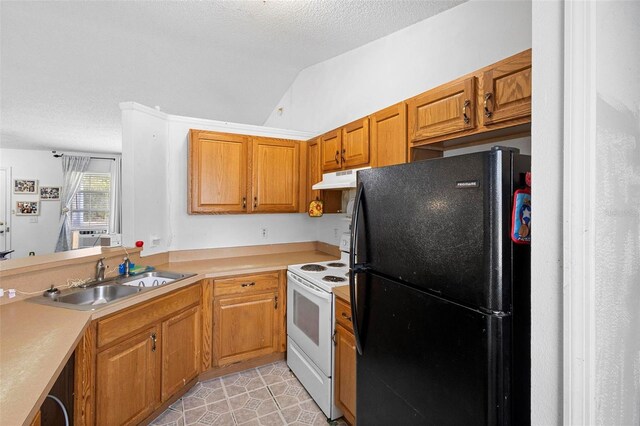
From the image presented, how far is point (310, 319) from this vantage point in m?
2.21

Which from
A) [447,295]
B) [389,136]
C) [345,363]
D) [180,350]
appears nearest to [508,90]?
[389,136]

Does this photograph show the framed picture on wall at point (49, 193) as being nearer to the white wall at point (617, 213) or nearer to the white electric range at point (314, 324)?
the white electric range at point (314, 324)

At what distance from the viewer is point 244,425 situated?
1.91 meters

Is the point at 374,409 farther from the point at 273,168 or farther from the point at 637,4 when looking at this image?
the point at 273,168

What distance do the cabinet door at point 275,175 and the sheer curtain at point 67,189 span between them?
551cm

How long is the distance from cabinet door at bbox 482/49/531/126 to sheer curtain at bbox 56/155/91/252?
751 centimetres

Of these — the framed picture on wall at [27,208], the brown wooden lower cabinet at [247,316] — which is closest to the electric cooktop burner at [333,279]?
the brown wooden lower cabinet at [247,316]

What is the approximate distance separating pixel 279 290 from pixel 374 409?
1439 mm

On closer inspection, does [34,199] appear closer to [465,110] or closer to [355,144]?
[355,144]

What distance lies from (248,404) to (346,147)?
6.60 ft

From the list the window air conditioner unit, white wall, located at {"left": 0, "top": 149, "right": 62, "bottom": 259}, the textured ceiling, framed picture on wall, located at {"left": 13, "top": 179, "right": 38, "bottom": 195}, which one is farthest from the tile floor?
framed picture on wall, located at {"left": 13, "top": 179, "right": 38, "bottom": 195}

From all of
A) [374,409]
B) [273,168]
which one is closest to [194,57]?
[273,168]

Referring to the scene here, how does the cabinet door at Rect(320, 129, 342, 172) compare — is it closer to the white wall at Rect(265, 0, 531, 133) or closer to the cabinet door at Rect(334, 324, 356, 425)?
the white wall at Rect(265, 0, 531, 133)

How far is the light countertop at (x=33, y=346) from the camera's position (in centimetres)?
83
